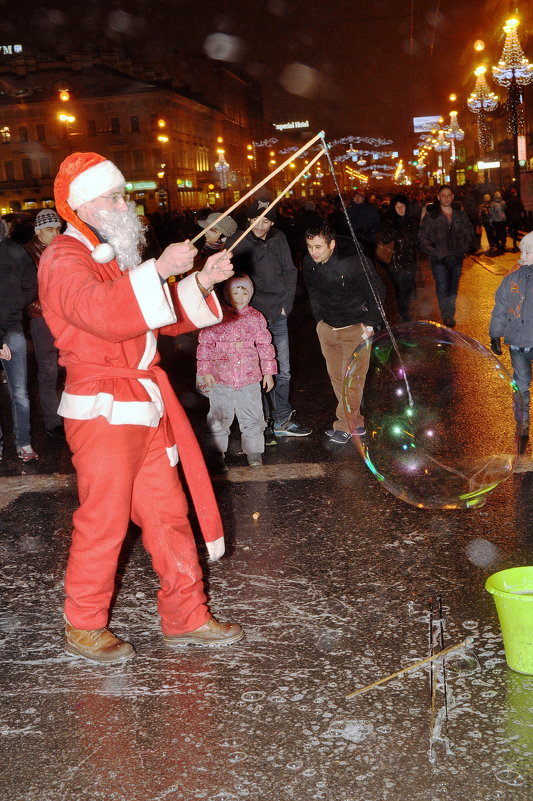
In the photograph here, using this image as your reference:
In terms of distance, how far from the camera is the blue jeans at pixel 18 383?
7.96 meters

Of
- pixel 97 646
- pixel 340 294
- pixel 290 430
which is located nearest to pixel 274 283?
pixel 340 294

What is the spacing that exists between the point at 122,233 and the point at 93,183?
0.24m

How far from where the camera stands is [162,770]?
3184 mm

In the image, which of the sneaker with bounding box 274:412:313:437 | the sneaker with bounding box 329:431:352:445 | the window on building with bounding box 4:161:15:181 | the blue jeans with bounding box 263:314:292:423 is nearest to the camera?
the sneaker with bounding box 329:431:352:445

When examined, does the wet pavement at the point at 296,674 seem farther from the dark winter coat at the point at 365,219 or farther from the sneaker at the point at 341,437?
the dark winter coat at the point at 365,219

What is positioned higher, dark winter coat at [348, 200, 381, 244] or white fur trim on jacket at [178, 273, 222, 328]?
dark winter coat at [348, 200, 381, 244]

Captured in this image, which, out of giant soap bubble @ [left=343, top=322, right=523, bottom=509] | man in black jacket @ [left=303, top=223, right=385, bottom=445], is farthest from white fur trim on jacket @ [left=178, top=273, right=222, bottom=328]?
man in black jacket @ [left=303, top=223, right=385, bottom=445]

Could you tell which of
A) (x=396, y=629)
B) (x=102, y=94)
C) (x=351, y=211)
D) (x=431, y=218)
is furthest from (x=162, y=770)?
(x=102, y=94)

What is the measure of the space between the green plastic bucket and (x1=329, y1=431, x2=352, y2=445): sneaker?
13.0 ft

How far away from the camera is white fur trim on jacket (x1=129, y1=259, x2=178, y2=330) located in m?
3.33

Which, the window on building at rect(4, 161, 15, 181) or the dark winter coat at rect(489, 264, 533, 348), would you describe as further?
the window on building at rect(4, 161, 15, 181)

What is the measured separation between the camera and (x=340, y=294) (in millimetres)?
7562

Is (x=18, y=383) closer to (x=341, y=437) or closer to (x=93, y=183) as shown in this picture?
(x=341, y=437)

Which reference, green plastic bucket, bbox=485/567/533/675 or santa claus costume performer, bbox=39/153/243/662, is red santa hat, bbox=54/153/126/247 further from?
green plastic bucket, bbox=485/567/533/675
